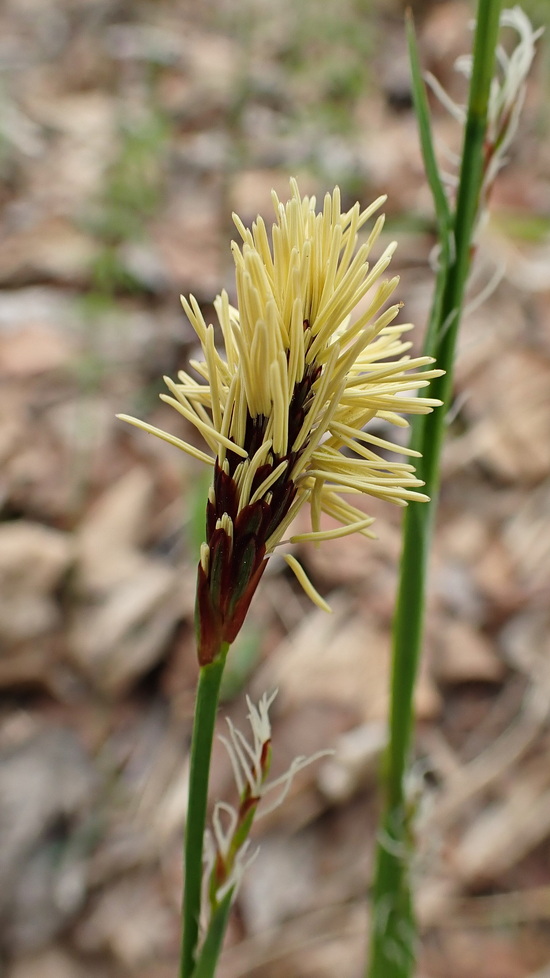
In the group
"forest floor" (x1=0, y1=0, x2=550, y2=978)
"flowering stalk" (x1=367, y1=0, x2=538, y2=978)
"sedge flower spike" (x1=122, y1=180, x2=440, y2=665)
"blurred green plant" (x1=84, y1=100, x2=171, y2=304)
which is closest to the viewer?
"sedge flower spike" (x1=122, y1=180, x2=440, y2=665)

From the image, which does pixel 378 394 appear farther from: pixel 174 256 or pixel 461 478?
pixel 174 256

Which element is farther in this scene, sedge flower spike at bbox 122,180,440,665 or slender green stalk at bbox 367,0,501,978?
slender green stalk at bbox 367,0,501,978

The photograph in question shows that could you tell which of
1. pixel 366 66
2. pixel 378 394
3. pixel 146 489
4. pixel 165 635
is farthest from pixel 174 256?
pixel 378 394

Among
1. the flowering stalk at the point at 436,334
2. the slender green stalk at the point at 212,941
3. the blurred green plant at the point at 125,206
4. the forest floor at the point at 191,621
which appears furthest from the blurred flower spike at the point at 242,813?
the blurred green plant at the point at 125,206

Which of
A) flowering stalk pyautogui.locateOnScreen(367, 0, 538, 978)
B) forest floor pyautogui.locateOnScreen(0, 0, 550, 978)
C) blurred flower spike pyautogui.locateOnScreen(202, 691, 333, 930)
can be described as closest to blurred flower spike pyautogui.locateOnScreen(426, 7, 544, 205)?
flowering stalk pyautogui.locateOnScreen(367, 0, 538, 978)

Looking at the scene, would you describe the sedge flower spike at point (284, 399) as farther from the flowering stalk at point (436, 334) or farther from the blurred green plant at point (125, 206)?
the blurred green plant at point (125, 206)

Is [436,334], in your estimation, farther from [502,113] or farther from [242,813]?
[242,813]

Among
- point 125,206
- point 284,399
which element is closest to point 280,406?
point 284,399

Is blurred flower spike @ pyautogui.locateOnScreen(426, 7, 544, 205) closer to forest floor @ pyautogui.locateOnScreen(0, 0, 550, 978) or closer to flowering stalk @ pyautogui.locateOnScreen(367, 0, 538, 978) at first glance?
flowering stalk @ pyautogui.locateOnScreen(367, 0, 538, 978)

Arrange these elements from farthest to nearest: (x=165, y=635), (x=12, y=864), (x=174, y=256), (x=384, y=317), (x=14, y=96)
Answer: (x=14, y=96), (x=174, y=256), (x=165, y=635), (x=12, y=864), (x=384, y=317)
